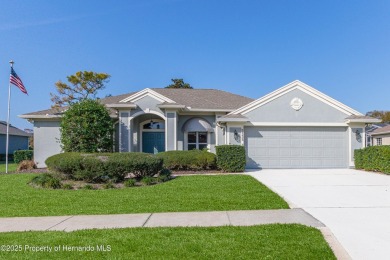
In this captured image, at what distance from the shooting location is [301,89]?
18.0 meters

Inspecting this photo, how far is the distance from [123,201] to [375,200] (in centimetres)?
765

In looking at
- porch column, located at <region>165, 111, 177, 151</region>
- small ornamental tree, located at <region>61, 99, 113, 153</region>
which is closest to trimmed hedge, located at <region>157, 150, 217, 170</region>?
porch column, located at <region>165, 111, 177, 151</region>

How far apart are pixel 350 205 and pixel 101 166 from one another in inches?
357

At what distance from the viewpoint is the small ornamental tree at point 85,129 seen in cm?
1705

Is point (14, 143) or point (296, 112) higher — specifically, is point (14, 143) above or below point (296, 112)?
below

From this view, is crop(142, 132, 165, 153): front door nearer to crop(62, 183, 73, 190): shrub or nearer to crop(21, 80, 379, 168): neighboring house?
crop(21, 80, 379, 168): neighboring house

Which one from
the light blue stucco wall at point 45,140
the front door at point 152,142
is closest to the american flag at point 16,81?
the light blue stucco wall at point 45,140

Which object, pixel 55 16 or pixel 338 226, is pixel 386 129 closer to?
pixel 338 226

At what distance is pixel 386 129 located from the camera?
31.0 meters

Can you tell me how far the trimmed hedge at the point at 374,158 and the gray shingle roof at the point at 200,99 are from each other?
8363 mm

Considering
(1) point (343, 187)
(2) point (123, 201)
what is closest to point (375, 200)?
(1) point (343, 187)

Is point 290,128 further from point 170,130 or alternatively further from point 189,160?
point 170,130

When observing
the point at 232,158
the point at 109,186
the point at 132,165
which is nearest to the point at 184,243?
the point at 109,186

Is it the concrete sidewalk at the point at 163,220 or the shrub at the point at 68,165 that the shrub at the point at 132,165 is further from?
the concrete sidewalk at the point at 163,220
